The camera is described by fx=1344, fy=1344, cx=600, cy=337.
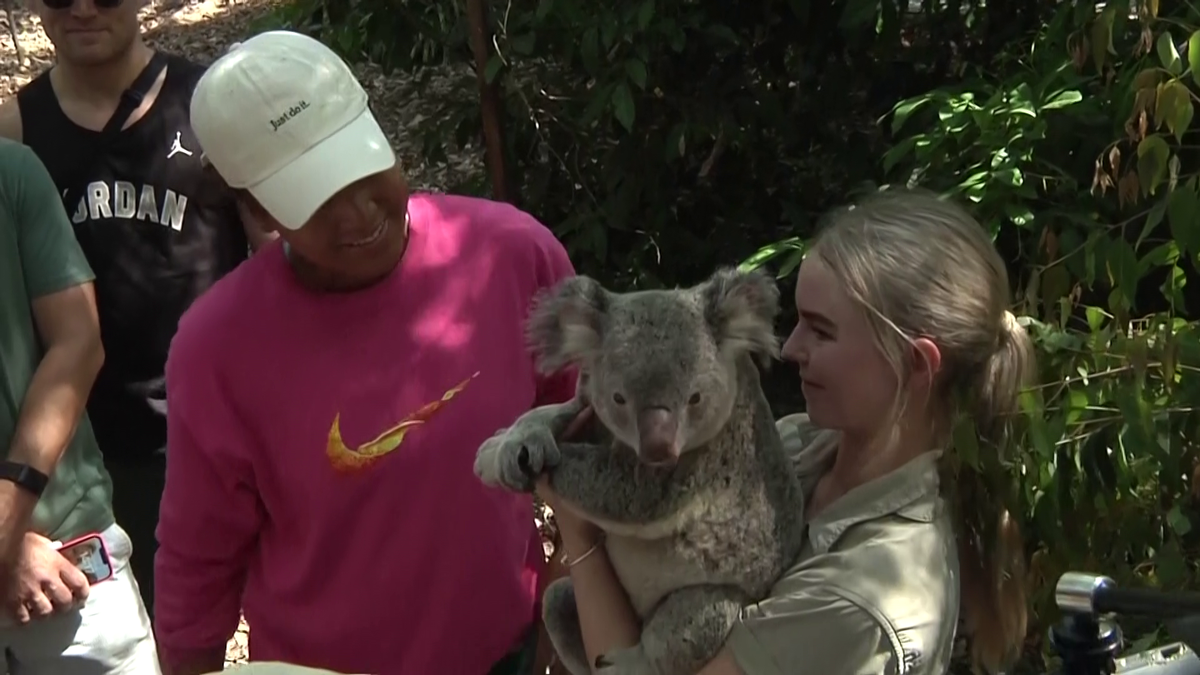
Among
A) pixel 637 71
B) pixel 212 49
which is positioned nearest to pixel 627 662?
pixel 637 71

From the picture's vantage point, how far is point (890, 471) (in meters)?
1.75

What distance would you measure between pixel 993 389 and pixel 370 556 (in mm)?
901

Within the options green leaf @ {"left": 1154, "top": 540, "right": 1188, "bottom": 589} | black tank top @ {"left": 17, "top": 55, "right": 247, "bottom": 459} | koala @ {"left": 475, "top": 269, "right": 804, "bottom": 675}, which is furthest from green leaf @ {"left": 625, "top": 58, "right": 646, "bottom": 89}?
green leaf @ {"left": 1154, "top": 540, "right": 1188, "bottom": 589}

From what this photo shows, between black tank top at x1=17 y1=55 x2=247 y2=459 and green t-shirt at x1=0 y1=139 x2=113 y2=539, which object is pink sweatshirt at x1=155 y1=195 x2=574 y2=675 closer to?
green t-shirt at x1=0 y1=139 x2=113 y2=539

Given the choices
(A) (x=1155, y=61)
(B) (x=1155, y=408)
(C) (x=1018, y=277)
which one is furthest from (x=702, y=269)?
(B) (x=1155, y=408)

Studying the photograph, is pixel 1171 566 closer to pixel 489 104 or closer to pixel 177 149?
pixel 177 149

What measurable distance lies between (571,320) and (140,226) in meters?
1.41

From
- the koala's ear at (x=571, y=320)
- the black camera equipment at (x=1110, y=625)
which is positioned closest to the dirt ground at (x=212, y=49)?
the koala's ear at (x=571, y=320)

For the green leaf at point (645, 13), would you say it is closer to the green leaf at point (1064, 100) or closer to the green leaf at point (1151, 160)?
the green leaf at point (1064, 100)

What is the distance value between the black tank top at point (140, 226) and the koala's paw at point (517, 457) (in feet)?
4.07

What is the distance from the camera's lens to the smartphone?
2502mm

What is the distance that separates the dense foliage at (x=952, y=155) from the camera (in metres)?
1.99

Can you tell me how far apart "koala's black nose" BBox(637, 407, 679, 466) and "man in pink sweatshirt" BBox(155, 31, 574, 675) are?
32cm

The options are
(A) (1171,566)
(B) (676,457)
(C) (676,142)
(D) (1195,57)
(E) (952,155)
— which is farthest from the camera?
(C) (676,142)
